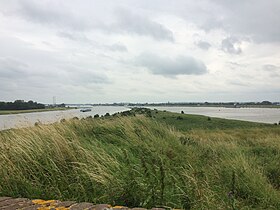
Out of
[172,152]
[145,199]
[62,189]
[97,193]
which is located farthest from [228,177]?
[62,189]

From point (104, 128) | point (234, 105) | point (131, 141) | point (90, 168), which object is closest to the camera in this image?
point (90, 168)

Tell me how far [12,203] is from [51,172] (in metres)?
1.42

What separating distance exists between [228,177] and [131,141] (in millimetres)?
2860

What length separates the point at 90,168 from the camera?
4148mm

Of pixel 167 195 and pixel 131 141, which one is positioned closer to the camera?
pixel 167 195

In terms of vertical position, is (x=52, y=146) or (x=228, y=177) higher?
(x=52, y=146)

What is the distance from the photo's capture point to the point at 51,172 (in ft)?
13.8

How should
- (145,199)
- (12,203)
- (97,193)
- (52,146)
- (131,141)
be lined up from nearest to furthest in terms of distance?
1. (12,203)
2. (145,199)
3. (97,193)
4. (52,146)
5. (131,141)

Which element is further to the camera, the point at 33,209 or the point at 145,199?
the point at 145,199

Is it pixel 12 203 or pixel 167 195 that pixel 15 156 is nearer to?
pixel 12 203

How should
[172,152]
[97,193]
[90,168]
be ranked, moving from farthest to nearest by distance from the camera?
[172,152] → [90,168] → [97,193]

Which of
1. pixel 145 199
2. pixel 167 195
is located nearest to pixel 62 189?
pixel 145 199

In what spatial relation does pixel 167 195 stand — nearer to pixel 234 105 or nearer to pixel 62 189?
pixel 62 189

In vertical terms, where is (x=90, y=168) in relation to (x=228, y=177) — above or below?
above
